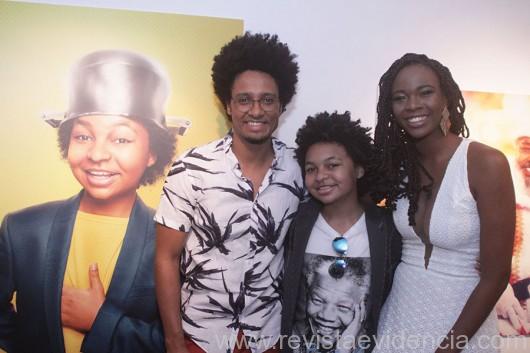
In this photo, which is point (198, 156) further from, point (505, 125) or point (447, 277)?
point (505, 125)

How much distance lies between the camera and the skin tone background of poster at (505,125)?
2.01m

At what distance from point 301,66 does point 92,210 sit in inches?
45.7

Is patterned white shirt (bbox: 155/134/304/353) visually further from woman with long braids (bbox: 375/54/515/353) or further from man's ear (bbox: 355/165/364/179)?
woman with long braids (bbox: 375/54/515/353)

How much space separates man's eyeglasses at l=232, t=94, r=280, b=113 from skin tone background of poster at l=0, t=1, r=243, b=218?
0.32 meters

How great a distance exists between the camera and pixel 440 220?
1.40 meters

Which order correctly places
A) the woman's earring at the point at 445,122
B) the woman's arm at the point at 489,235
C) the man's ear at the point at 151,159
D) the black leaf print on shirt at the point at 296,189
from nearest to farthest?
1. the woman's arm at the point at 489,235
2. the woman's earring at the point at 445,122
3. the black leaf print on shirt at the point at 296,189
4. the man's ear at the point at 151,159

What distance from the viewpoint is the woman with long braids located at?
134 centimetres

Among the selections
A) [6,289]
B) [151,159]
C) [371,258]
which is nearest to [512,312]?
[371,258]

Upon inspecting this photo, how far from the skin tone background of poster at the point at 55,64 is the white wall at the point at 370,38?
0.34 feet

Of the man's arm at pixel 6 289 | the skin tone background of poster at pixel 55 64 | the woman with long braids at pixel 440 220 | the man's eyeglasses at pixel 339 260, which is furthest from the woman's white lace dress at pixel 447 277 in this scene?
the man's arm at pixel 6 289

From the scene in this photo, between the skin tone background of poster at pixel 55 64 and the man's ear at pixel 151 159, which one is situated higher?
the skin tone background of poster at pixel 55 64

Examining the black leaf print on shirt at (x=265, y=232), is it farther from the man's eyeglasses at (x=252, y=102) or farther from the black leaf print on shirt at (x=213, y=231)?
the man's eyeglasses at (x=252, y=102)

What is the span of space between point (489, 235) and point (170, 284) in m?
1.17

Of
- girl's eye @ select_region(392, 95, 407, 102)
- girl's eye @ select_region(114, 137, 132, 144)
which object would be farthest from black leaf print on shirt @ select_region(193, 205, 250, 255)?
girl's eye @ select_region(392, 95, 407, 102)
